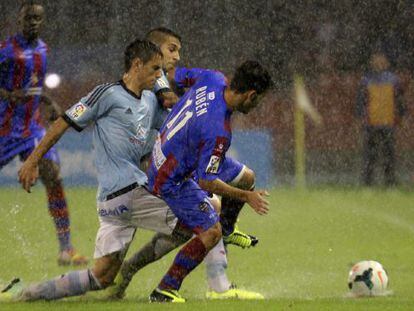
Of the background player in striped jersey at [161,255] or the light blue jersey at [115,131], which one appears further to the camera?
the background player in striped jersey at [161,255]

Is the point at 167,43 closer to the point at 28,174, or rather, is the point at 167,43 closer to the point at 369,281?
the point at 28,174

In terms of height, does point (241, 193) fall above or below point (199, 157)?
below

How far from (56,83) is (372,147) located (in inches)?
182

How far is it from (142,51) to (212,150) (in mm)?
834

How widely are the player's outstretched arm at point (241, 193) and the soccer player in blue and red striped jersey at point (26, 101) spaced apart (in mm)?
2912

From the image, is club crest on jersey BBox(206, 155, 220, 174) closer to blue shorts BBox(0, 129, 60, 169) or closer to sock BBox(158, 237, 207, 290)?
sock BBox(158, 237, 207, 290)

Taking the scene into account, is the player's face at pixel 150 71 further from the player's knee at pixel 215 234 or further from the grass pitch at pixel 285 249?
the grass pitch at pixel 285 249

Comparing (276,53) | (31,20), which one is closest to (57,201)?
(31,20)

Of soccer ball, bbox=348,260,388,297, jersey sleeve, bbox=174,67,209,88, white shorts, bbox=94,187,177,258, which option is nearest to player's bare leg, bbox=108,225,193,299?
white shorts, bbox=94,187,177,258

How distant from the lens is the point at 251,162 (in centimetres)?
1487

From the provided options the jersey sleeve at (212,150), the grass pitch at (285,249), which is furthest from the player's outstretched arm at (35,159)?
the jersey sleeve at (212,150)

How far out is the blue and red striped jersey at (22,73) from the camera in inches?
383

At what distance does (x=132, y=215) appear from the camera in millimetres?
7098

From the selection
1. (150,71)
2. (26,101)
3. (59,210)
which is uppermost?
(26,101)
